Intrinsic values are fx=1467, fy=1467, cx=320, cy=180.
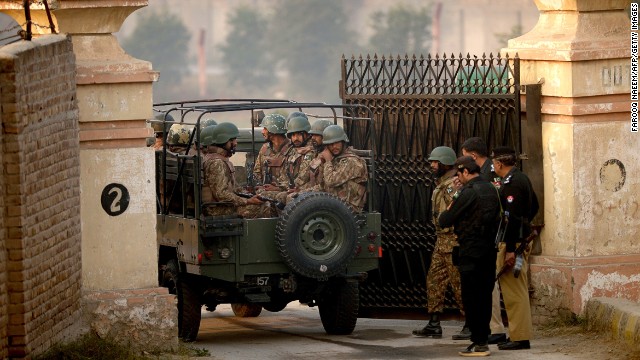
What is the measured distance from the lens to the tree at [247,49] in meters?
82.1

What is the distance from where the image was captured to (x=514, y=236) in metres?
11.5

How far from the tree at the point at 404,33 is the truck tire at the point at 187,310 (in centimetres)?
6722

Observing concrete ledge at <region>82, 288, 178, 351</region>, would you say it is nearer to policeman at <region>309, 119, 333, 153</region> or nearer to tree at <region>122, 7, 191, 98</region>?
policeman at <region>309, 119, 333, 153</region>

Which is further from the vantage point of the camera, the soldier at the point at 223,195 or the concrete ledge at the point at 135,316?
the soldier at the point at 223,195

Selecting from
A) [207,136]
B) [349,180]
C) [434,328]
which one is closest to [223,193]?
[207,136]

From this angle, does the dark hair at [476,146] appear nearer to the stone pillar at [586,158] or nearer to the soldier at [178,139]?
the stone pillar at [586,158]

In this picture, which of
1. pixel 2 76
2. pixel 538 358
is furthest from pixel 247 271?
pixel 2 76

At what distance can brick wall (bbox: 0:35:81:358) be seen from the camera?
9.60 metres

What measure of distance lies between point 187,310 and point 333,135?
2.00 m

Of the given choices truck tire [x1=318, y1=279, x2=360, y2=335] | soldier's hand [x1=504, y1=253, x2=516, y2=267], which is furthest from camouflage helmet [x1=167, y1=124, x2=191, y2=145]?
soldier's hand [x1=504, y1=253, x2=516, y2=267]

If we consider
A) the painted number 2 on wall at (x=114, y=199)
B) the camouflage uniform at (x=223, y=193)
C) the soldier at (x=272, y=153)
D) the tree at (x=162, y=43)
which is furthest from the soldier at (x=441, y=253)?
the tree at (x=162, y=43)

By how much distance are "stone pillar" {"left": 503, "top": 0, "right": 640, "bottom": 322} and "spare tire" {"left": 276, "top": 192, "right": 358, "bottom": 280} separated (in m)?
1.82

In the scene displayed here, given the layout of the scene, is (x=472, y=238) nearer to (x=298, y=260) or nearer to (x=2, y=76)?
(x=298, y=260)

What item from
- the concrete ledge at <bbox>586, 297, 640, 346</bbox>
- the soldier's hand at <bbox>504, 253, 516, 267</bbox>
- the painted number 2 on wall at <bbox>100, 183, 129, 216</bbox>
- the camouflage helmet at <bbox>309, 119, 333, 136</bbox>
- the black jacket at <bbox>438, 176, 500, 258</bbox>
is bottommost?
the concrete ledge at <bbox>586, 297, 640, 346</bbox>
